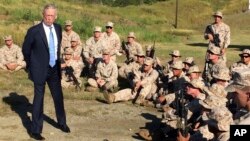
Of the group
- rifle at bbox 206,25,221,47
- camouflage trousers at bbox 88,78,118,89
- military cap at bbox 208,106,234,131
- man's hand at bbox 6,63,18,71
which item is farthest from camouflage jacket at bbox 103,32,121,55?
military cap at bbox 208,106,234,131

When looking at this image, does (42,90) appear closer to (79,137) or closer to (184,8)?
(79,137)

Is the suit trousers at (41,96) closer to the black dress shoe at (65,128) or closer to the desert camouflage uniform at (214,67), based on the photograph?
the black dress shoe at (65,128)

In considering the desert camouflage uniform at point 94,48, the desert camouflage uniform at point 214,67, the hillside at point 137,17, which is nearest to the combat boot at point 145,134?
the desert camouflage uniform at point 214,67

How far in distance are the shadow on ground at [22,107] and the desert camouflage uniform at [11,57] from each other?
8.35ft

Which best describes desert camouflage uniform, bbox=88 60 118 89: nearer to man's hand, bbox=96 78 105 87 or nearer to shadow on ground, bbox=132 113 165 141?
man's hand, bbox=96 78 105 87

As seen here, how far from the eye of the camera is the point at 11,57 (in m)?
13.8

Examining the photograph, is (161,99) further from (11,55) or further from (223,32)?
(11,55)

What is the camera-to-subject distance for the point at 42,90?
7961mm

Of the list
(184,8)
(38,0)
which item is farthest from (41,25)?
(184,8)

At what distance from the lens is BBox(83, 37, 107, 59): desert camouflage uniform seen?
13227mm

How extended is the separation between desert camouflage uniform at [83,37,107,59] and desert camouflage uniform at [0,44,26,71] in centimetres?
177

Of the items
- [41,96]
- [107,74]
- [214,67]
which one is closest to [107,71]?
[107,74]

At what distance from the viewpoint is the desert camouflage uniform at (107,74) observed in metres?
11.9

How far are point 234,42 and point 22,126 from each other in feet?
70.0
